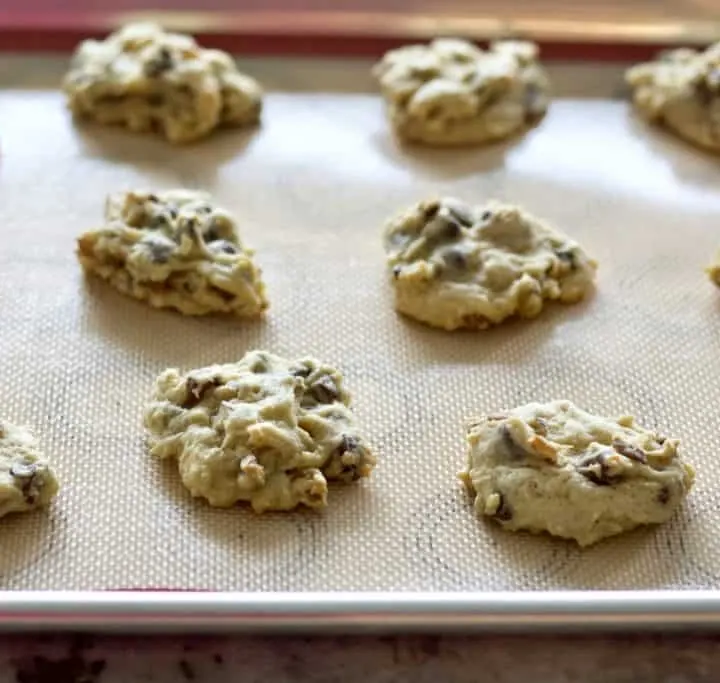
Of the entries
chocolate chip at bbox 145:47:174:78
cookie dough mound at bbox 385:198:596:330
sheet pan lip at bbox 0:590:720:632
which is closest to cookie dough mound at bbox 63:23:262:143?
chocolate chip at bbox 145:47:174:78

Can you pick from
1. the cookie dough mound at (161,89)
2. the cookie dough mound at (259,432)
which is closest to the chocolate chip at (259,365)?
the cookie dough mound at (259,432)

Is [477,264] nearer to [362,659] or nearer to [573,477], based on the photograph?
[573,477]

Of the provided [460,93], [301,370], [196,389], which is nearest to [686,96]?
[460,93]

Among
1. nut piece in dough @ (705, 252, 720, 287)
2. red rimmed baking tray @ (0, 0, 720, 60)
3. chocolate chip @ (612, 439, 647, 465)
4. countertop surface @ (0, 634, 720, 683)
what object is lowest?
countertop surface @ (0, 634, 720, 683)

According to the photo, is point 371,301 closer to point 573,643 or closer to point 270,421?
point 270,421

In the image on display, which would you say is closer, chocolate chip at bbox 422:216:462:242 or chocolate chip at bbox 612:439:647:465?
chocolate chip at bbox 612:439:647:465

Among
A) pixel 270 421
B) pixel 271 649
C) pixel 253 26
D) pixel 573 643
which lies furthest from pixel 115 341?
pixel 253 26

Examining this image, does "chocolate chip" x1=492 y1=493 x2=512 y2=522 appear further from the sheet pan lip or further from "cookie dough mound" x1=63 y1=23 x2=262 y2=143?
"cookie dough mound" x1=63 y1=23 x2=262 y2=143
